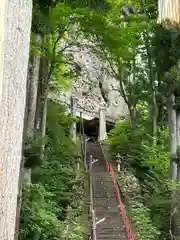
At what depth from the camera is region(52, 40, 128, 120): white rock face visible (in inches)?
1099

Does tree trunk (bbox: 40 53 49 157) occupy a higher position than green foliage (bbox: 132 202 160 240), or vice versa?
tree trunk (bbox: 40 53 49 157)

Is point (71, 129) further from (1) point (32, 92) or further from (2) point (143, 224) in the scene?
(2) point (143, 224)

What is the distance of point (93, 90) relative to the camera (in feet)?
95.6

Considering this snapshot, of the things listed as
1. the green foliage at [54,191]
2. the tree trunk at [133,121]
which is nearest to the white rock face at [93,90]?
the tree trunk at [133,121]

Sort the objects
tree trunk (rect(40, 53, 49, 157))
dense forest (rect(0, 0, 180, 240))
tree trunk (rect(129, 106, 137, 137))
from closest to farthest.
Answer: dense forest (rect(0, 0, 180, 240)) < tree trunk (rect(40, 53, 49, 157)) < tree trunk (rect(129, 106, 137, 137))

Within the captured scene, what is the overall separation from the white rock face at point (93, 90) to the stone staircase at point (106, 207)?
444 inches

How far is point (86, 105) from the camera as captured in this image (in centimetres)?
2814

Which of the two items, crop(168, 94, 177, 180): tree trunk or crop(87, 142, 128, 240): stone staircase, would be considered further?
crop(168, 94, 177, 180): tree trunk

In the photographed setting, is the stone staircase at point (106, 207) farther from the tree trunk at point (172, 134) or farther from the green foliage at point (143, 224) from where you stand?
the tree trunk at point (172, 134)

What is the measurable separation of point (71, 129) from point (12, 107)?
13991 mm

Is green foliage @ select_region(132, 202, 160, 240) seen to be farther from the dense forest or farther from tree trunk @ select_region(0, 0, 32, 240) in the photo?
tree trunk @ select_region(0, 0, 32, 240)

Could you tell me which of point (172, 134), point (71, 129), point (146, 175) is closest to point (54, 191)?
point (172, 134)

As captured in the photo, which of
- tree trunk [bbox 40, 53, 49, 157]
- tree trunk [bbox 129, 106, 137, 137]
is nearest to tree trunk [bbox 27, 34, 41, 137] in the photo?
tree trunk [bbox 40, 53, 49, 157]

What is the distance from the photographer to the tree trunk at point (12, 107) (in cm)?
322
